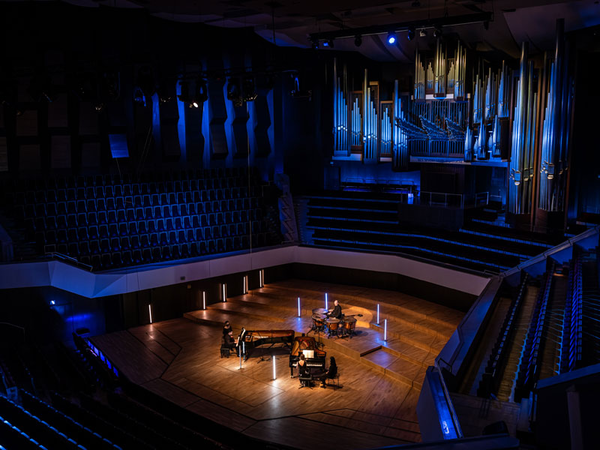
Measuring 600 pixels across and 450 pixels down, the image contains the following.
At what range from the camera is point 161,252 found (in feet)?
31.4

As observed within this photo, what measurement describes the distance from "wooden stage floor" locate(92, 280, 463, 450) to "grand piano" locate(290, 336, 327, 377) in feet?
0.81

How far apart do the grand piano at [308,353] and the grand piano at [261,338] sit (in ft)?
0.67

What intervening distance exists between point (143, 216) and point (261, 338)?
338cm

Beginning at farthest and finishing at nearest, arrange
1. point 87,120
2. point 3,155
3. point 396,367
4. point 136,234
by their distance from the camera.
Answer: point 87,120 < point 136,234 < point 3,155 < point 396,367

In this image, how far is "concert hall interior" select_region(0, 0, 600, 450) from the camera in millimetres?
5777

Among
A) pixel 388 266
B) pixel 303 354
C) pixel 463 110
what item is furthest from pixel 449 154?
pixel 303 354

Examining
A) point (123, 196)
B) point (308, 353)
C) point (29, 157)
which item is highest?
point (29, 157)

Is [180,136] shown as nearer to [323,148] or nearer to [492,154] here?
[323,148]

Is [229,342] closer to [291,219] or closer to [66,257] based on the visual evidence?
[66,257]

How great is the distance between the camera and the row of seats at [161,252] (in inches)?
349

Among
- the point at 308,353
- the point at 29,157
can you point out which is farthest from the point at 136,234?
the point at 308,353

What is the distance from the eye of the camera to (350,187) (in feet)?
40.1

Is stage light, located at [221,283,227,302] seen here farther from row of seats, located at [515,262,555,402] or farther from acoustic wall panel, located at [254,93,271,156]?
row of seats, located at [515,262,555,402]

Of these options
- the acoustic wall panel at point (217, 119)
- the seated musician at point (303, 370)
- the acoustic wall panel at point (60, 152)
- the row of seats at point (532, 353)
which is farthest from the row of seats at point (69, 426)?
the acoustic wall panel at point (217, 119)
